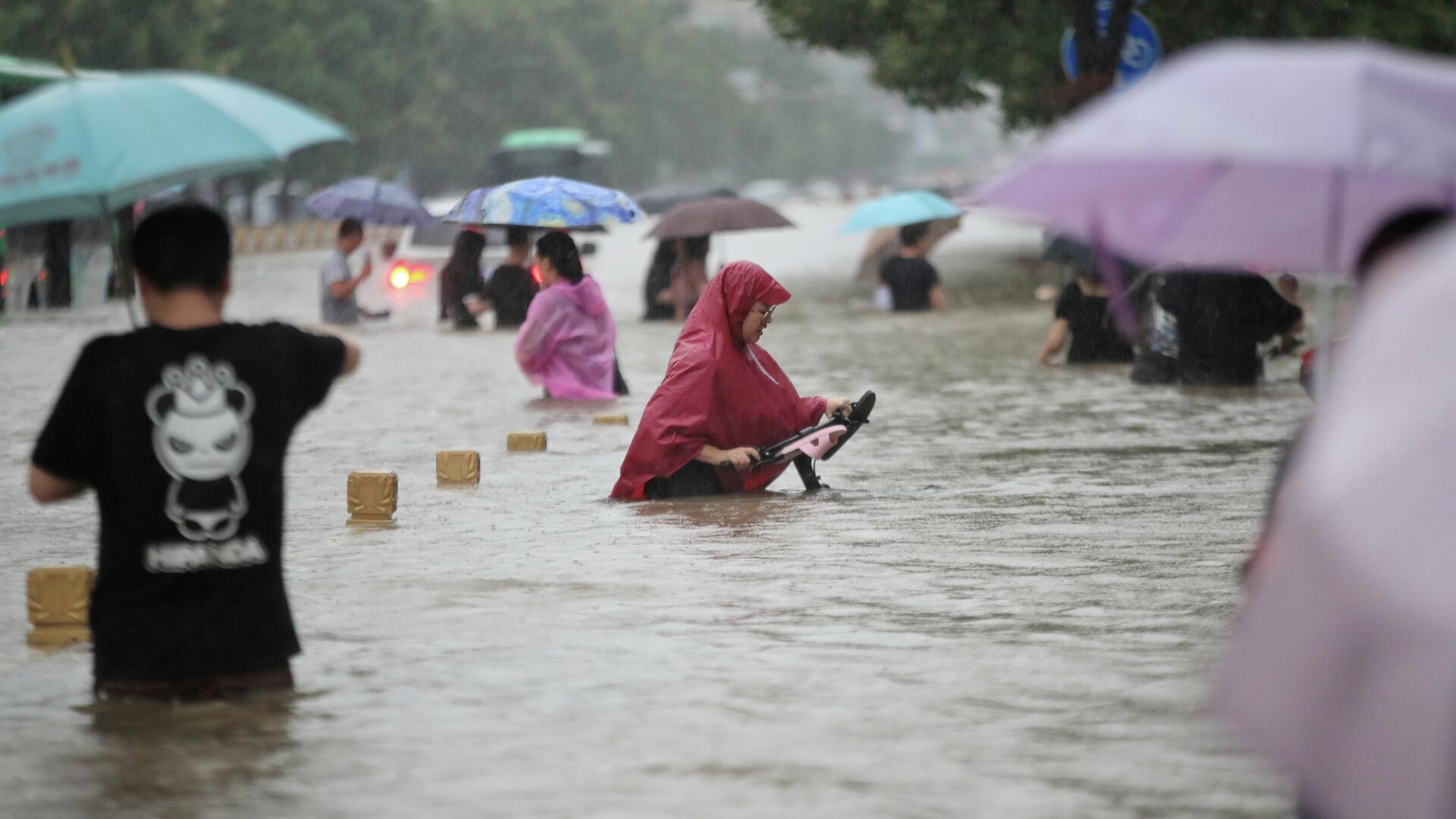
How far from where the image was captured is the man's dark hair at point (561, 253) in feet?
48.9

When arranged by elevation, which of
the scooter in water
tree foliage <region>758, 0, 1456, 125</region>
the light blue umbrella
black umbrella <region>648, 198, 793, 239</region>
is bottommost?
the scooter in water

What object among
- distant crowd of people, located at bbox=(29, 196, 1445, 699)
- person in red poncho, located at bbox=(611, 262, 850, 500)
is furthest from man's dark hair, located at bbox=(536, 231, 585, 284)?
distant crowd of people, located at bbox=(29, 196, 1445, 699)

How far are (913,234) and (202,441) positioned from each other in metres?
21.4

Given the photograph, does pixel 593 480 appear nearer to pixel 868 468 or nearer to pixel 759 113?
pixel 868 468

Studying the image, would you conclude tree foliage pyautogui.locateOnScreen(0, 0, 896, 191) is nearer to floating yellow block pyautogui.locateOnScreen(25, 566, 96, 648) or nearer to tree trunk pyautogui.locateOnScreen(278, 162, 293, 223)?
tree trunk pyautogui.locateOnScreen(278, 162, 293, 223)

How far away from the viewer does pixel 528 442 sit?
12.7 m

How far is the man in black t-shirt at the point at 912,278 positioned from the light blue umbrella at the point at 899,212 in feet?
1.90

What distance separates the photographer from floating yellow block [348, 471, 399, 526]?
374 inches

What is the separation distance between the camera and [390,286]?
3019cm

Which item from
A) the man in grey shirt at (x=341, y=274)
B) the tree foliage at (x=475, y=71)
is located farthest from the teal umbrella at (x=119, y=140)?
the tree foliage at (x=475, y=71)

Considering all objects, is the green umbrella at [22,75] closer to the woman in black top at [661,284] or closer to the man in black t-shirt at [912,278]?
the woman in black top at [661,284]

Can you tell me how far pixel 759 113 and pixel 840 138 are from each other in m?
24.8

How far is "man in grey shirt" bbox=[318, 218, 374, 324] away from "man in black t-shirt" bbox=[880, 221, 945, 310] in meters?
6.91

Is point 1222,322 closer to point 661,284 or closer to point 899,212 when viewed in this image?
point 899,212
